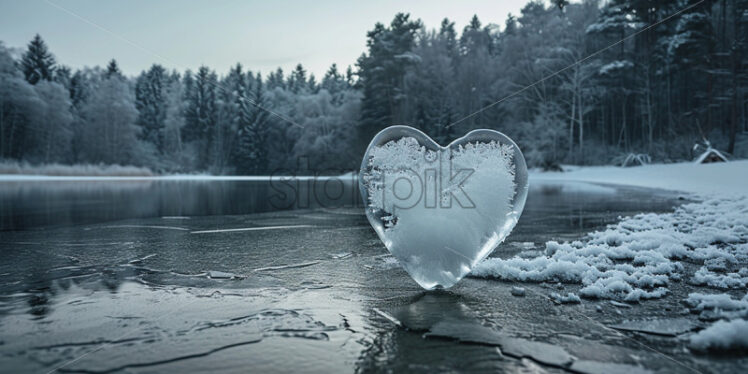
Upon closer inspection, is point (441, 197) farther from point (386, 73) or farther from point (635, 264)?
point (386, 73)

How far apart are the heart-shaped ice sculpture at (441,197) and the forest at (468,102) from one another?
20040 mm

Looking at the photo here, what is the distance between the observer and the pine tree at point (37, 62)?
4528cm

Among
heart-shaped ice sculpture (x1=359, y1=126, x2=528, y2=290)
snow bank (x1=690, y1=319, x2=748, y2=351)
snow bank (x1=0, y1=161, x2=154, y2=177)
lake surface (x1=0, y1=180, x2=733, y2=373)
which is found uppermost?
snow bank (x1=0, y1=161, x2=154, y2=177)

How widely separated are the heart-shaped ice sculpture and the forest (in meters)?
20.0

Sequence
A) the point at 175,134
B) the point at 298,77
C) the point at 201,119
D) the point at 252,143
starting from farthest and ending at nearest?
1. the point at 298,77
2. the point at 175,134
3. the point at 201,119
4. the point at 252,143

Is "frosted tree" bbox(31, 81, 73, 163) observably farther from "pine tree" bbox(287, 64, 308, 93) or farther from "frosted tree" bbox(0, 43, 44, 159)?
"pine tree" bbox(287, 64, 308, 93)

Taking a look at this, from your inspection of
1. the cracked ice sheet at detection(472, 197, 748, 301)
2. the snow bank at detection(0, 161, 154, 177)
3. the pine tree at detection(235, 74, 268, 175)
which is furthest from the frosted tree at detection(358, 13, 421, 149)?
the cracked ice sheet at detection(472, 197, 748, 301)

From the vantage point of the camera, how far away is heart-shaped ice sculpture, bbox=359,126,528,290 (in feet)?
9.91

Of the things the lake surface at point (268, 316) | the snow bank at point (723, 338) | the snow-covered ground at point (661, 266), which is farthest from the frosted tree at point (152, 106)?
the snow bank at point (723, 338)

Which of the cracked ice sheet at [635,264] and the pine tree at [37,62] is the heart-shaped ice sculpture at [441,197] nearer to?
the cracked ice sheet at [635,264]

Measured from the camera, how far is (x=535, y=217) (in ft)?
26.2

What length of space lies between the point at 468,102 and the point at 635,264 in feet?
139

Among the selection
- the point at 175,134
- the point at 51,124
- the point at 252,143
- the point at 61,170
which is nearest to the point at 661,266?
the point at 61,170

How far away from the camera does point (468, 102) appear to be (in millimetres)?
44500
